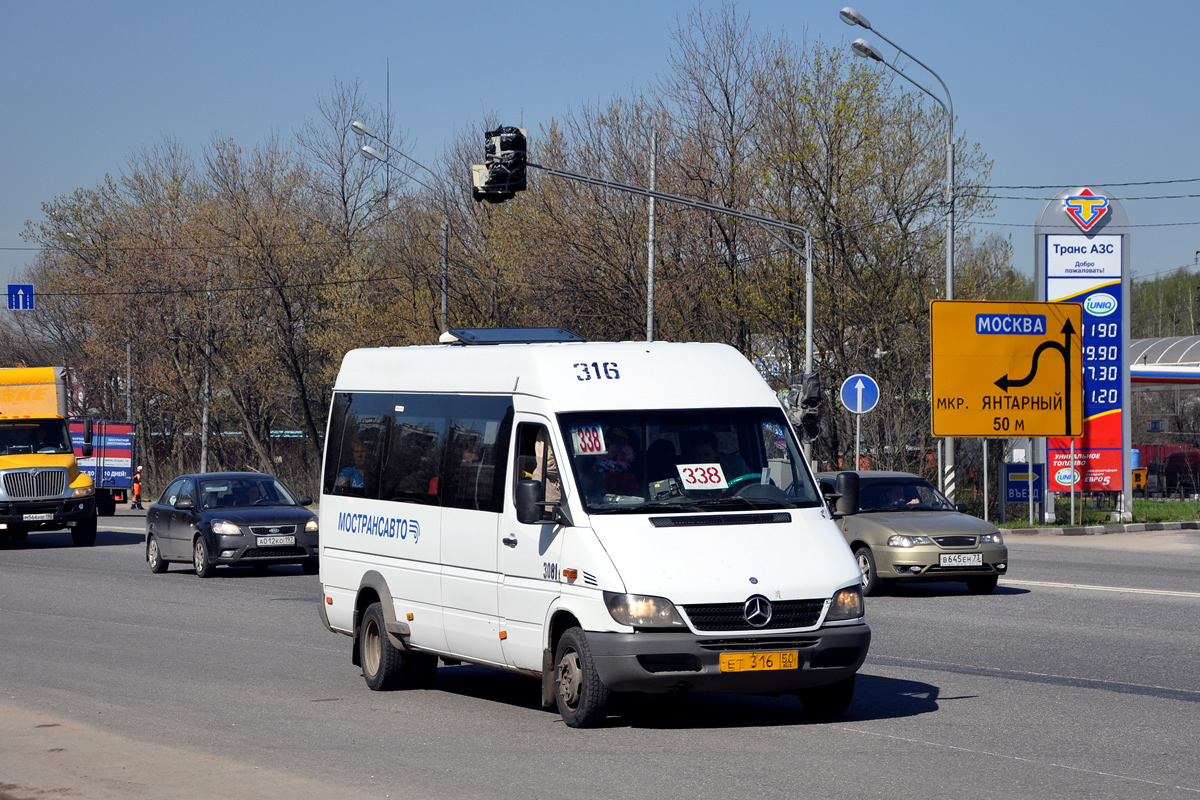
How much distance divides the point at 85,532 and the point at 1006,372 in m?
19.7

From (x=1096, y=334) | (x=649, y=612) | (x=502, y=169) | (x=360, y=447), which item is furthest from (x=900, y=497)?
(x=1096, y=334)

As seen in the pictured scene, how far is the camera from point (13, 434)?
30.5 m

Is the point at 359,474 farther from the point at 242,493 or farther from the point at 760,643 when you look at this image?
the point at 242,493

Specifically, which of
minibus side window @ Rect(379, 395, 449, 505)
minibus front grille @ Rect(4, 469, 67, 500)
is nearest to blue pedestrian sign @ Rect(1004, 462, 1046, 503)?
minibus front grille @ Rect(4, 469, 67, 500)

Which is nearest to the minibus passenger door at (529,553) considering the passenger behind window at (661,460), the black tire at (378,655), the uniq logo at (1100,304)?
the passenger behind window at (661,460)

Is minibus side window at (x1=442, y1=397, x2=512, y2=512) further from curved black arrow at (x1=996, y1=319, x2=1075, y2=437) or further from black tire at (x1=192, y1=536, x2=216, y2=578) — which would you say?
curved black arrow at (x1=996, y1=319, x2=1075, y2=437)

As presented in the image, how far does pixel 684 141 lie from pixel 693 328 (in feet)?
17.2

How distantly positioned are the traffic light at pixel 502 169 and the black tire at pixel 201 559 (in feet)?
21.1

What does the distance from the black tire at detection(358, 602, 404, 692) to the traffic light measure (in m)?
11.3

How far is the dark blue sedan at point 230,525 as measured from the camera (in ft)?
71.2

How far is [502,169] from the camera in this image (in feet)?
71.4

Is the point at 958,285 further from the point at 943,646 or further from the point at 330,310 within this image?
the point at 943,646

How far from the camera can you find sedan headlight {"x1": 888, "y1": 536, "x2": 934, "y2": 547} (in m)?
17.8

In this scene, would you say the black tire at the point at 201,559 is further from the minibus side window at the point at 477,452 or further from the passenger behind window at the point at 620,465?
the passenger behind window at the point at 620,465
